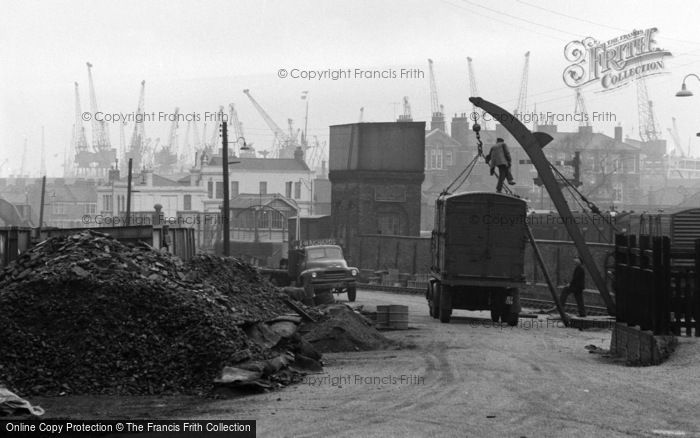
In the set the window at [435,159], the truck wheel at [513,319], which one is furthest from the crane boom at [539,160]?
the window at [435,159]

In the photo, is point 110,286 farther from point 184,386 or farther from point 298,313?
point 298,313

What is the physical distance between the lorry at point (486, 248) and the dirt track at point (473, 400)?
792 cm

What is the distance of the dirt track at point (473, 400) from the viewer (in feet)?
35.4

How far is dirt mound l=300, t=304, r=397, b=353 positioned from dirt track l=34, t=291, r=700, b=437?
3.00 feet

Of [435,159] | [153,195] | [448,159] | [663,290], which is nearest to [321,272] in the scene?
[663,290]

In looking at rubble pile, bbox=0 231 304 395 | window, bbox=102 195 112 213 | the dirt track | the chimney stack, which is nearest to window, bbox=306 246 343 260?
the dirt track

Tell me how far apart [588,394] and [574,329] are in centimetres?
1401

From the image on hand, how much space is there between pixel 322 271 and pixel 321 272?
6cm

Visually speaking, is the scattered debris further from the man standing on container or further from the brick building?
the brick building

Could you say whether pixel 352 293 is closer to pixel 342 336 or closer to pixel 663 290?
pixel 342 336

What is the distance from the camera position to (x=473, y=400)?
41.2ft

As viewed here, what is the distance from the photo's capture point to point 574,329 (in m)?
26.6

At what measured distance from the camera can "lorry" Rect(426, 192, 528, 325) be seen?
2678 cm

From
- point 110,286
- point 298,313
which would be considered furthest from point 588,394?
point 298,313
